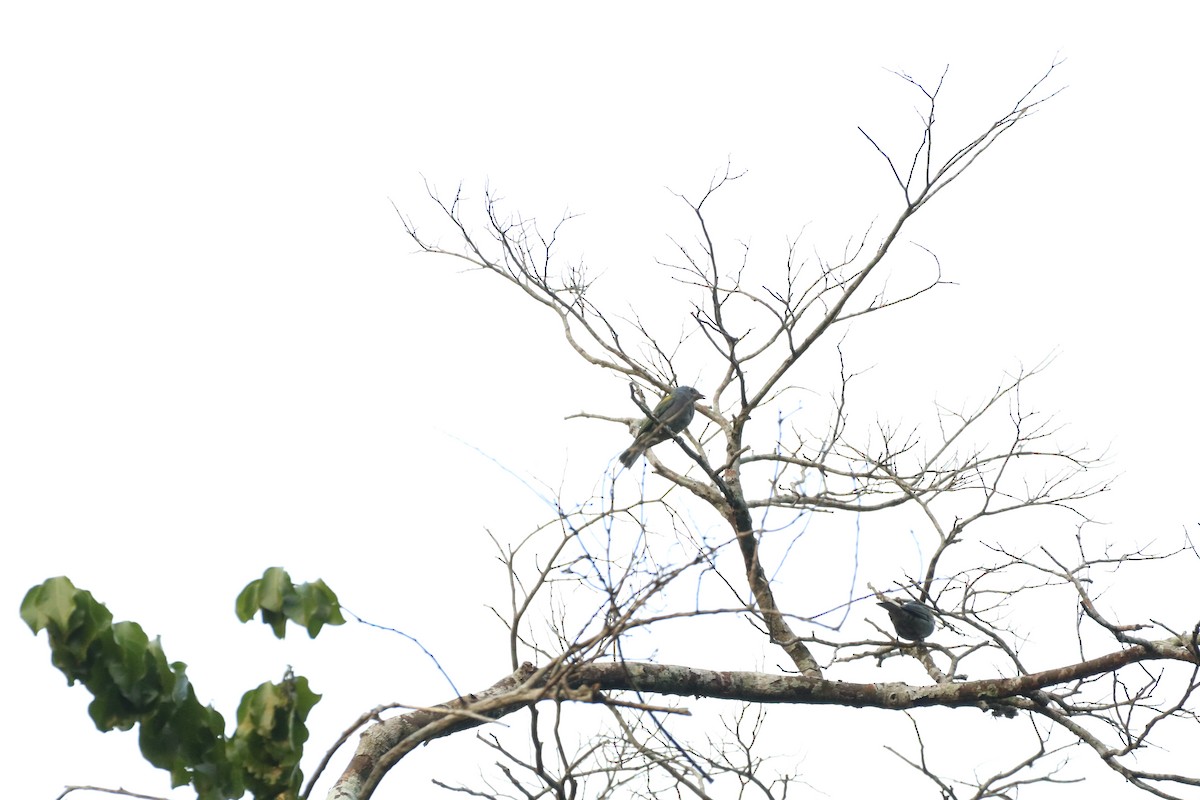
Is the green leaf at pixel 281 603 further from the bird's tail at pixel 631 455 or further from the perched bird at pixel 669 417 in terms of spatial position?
the perched bird at pixel 669 417

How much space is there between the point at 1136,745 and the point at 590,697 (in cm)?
232

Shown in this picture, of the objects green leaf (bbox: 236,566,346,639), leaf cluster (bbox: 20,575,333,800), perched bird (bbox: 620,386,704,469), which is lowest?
leaf cluster (bbox: 20,575,333,800)

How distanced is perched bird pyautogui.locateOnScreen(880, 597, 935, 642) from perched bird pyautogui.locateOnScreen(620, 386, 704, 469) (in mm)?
1332

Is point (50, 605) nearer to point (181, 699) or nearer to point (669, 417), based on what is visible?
A: point (181, 699)

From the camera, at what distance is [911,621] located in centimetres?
541

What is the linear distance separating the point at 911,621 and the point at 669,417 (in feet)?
5.20

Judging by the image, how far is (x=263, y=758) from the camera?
7.55 ft

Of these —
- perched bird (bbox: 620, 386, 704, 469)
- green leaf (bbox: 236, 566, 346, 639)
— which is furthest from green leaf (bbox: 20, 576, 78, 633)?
perched bird (bbox: 620, 386, 704, 469)

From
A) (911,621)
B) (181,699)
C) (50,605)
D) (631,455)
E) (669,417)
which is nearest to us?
(50,605)

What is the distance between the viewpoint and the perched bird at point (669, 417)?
5.07 metres

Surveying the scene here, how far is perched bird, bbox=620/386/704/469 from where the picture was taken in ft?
16.6

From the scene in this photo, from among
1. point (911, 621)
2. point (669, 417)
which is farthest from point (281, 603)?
point (911, 621)

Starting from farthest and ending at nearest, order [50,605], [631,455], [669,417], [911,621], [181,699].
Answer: [911,621]
[669,417]
[631,455]
[181,699]
[50,605]

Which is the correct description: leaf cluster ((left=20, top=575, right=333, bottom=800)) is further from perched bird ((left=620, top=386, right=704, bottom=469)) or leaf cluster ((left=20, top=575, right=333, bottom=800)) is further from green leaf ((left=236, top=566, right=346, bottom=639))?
perched bird ((left=620, top=386, right=704, bottom=469))
